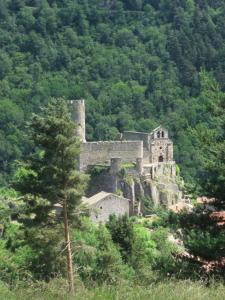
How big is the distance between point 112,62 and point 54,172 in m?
55.2

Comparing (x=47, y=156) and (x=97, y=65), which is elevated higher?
(x=97, y=65)

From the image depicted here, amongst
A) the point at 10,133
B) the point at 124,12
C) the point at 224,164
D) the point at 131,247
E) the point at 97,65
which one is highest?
the point at 124,12

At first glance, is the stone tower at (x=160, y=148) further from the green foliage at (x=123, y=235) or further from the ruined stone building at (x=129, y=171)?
the green foliage at (x=123, y=235)

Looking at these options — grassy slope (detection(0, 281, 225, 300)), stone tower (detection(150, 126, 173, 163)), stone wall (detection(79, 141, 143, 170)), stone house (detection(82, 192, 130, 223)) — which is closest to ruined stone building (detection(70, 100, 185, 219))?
stone wall (detection(79, 141, 143, 170))

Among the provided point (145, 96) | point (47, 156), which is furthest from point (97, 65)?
point (47, 156)

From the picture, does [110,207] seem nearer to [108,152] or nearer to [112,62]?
[108,152]

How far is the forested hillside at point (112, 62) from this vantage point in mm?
56812

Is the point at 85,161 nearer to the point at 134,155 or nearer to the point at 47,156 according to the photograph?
the point at 134,155

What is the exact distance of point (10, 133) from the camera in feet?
186

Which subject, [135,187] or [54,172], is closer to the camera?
[54,172]

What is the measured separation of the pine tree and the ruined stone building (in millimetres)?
15469

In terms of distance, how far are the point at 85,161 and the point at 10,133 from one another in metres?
25.3

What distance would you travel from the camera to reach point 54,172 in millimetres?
15539

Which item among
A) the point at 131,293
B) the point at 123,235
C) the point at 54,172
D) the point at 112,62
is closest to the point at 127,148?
the point at 123,235
